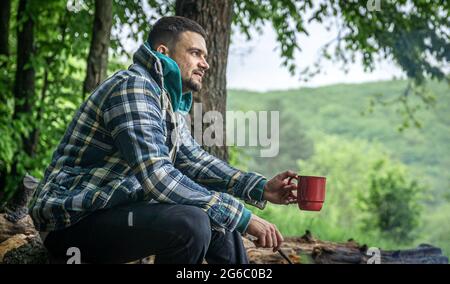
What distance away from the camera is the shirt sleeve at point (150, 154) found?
2711 millimetres

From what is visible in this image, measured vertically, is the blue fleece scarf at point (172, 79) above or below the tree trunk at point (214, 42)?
below

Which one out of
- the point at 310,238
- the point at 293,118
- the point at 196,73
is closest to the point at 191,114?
the point at 310,238

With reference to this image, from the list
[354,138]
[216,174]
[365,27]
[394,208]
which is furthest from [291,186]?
[354,138]

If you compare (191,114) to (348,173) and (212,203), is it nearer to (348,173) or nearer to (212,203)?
(212,203)

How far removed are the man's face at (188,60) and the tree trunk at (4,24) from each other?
646 centimetres

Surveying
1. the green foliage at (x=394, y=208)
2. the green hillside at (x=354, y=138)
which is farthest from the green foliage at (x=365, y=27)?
the green hillside at (x=354, y=138)

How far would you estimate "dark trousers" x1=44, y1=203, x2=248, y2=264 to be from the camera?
2709mm

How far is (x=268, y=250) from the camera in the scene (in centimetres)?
516

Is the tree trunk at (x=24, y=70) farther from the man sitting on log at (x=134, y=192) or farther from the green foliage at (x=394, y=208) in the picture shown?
the green foliage at (x=394, y=208)

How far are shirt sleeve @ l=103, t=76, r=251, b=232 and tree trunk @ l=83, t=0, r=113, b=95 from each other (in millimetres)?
3836

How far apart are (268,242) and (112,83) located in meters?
0.92

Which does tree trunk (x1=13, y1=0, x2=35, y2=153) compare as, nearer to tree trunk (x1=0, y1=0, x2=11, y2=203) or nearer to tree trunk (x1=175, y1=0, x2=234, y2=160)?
tree trunk (x1=0, y1=0, x2=11, y2=203)

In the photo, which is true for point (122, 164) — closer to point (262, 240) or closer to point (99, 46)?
point (262, 240)

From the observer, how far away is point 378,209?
1616 cm
